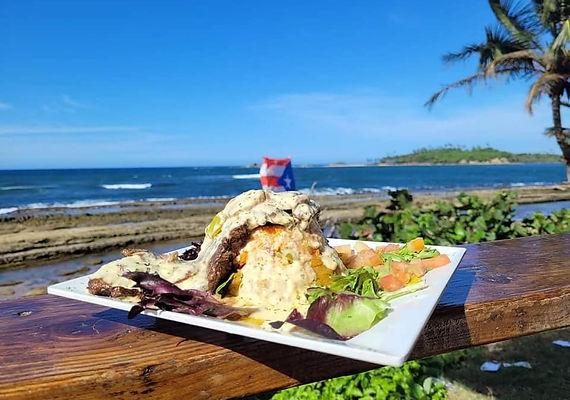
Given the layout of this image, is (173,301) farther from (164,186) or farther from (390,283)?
(164,186)

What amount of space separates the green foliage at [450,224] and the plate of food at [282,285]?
7.31ft

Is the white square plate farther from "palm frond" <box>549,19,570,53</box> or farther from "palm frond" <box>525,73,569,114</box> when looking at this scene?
"palm frond" <box>525,73,569,114</box>

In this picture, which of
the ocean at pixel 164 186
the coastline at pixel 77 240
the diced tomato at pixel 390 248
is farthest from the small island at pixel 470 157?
the diced tomato at pixel 390 248

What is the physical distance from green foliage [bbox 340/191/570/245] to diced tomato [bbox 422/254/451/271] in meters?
2.14

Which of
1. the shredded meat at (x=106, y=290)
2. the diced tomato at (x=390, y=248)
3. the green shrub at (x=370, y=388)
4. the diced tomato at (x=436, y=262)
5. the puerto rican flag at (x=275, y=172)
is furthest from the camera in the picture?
the puerto rican flag at (x=275, y=172)

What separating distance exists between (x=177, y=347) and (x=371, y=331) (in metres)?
0.41

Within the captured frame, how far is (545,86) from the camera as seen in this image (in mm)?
12766

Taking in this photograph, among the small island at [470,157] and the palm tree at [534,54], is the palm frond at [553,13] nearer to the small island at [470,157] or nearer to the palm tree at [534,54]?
the palm tree at [534,54]

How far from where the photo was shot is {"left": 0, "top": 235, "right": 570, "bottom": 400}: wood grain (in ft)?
2.98

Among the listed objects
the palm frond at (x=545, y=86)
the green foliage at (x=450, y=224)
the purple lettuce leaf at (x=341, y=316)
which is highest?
the palm frond at (x=545, y=86)

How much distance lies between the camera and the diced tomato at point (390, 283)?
121cm

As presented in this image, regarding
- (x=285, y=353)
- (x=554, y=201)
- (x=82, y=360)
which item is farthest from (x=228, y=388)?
(x=554, y=201)

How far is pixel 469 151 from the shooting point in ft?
383

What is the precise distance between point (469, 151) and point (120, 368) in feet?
410
